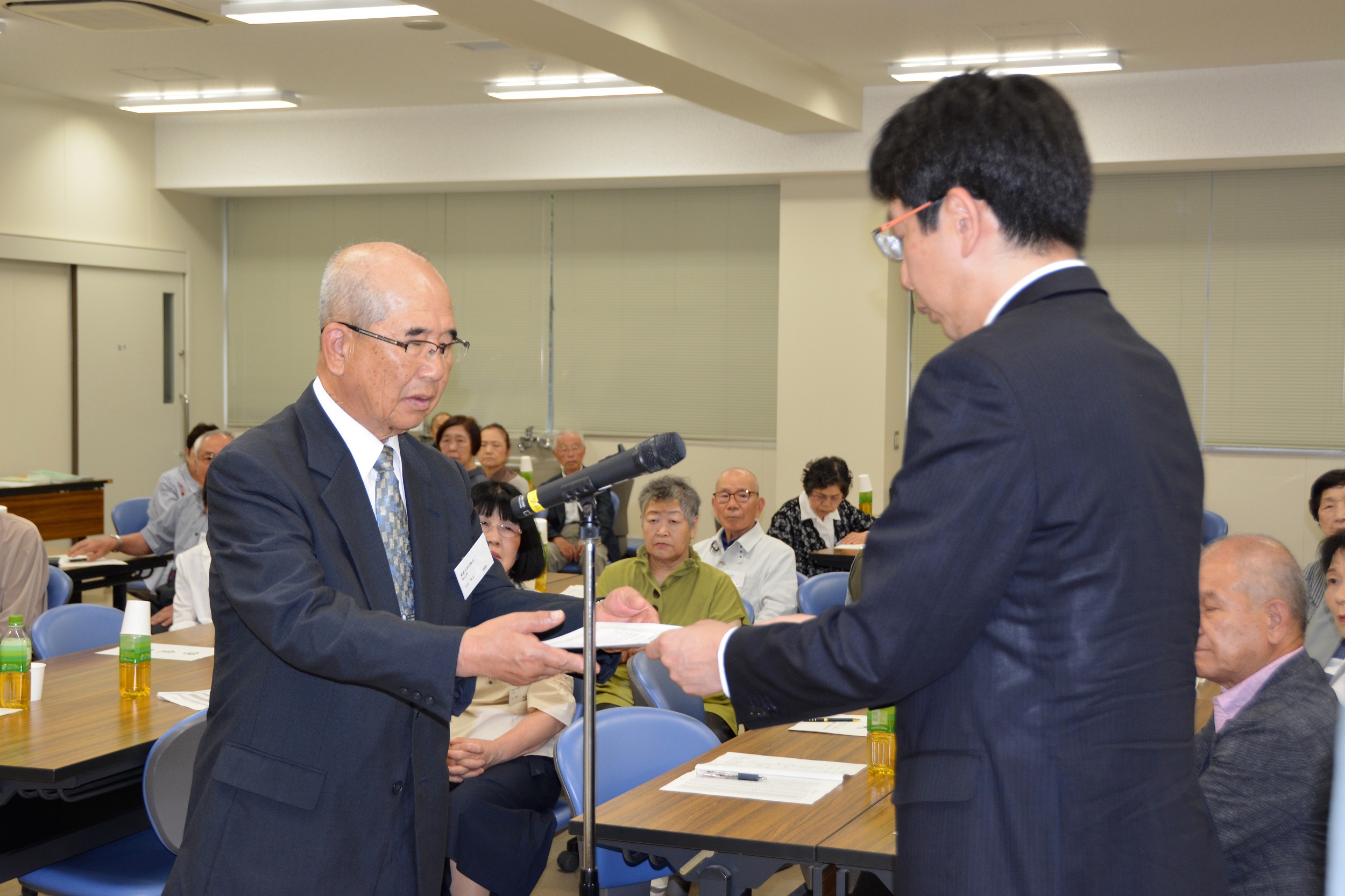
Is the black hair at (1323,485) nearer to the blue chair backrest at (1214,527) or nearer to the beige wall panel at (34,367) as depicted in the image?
the blue chair backrest at (1214,527)

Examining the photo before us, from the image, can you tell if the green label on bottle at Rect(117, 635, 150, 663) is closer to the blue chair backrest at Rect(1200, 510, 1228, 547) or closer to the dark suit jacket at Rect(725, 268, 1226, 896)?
the dark suit jacket at Rect(725, 268, 1226, 896)

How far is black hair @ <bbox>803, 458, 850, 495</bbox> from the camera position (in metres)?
7.34

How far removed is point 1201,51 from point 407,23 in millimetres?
4735

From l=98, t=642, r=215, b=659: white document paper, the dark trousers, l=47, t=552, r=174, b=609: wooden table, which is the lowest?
the dark trousers

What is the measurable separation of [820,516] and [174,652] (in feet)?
13.1

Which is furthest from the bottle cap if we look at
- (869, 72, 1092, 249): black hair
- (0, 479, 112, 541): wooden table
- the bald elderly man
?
(0, 479, 112, 541): wooden table

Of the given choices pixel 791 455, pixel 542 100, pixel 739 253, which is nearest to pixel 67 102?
pixel 542 100

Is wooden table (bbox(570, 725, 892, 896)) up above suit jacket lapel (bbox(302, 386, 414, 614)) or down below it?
below

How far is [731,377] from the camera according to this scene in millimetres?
10242

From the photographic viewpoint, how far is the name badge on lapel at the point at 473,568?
7.27 feet

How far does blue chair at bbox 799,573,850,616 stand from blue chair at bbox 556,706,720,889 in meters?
2.23

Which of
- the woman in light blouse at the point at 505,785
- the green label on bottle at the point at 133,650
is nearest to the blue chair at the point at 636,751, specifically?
the woman in light blouse at the point at 505,785

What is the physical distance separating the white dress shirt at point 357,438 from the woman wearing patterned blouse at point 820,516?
211 inches

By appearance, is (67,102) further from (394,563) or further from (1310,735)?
(1310,735)
